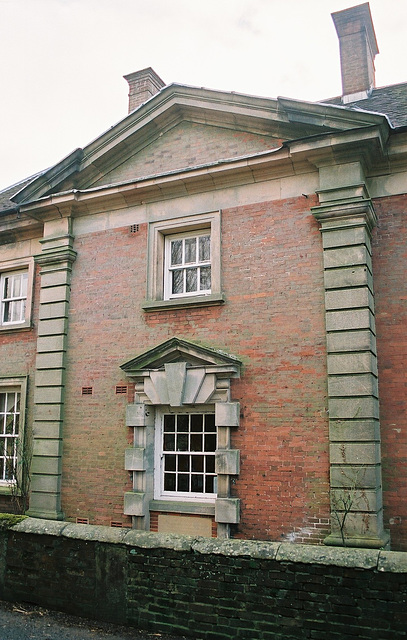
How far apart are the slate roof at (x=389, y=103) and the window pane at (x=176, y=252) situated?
4.11m

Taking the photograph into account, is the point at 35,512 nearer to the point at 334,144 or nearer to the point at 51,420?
the point at 51,420

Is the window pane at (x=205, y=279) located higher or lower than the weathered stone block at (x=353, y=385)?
higher

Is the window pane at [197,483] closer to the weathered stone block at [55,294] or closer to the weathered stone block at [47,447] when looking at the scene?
the weathered stone block at [47,447]

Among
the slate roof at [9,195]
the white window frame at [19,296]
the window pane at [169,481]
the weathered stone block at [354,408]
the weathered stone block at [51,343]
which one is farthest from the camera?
the slate roof at [9,195]

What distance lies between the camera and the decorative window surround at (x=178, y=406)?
9.23 m

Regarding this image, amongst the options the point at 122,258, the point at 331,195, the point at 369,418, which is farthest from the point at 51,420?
the point at 331,195

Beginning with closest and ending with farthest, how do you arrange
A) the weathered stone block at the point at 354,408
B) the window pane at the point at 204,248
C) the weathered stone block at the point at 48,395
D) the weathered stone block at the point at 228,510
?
the weathered stone block at the point at 354,408 < the weathered stone block at the point at 228,510 < the window pane at the point at 204,248 < the weathered stone block at the point at 48,395

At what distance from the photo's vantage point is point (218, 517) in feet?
29.7

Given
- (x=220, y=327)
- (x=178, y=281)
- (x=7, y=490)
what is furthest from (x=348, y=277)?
(x=7, y=490)

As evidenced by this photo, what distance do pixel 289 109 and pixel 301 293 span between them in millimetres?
3320

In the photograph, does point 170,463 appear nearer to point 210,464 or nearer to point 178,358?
point 210,464

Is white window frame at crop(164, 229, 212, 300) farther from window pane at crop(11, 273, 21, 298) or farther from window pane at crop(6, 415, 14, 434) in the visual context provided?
window pane at crop(6, 415, 14, 434)

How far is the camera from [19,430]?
11.8 meters

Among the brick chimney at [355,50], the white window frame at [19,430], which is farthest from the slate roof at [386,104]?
the white window frame at [19,430]
